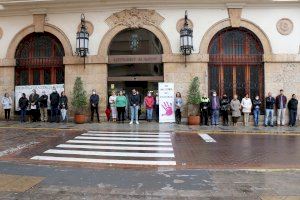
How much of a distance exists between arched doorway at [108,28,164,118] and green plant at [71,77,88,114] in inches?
58.3

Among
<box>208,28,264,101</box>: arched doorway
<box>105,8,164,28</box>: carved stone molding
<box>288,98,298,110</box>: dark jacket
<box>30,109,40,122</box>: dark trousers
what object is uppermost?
<box>105,8,164,28</box>: carved stone molding

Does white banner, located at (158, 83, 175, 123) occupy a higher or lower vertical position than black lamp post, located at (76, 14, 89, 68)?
lower

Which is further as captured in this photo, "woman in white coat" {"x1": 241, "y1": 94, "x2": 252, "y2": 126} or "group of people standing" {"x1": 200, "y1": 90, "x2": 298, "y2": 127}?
"woman in white coat" {"x1": 241, "y1": 94, "x2": 252, "y2": 126}

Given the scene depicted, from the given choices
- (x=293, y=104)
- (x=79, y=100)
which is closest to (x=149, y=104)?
(x=79, y=100)

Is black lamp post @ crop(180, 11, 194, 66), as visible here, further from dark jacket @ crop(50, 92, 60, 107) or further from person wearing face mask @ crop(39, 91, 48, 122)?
person wearing face mask @ crop(39, 91, 48, 122)

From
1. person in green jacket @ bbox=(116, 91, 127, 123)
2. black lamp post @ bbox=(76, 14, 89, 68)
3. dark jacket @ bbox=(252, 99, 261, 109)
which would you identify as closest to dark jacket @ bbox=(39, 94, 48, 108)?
black lamp post @ bbox=(76, 14, 89, 68)

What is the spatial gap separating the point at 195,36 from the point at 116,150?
10.6m

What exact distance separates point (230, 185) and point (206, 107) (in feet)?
39.9

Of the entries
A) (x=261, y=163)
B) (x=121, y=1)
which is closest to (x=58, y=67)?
(x=121, y=1)

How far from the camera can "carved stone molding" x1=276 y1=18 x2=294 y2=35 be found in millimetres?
20469

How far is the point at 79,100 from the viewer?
66.4 feet

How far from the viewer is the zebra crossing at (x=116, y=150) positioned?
401 inches

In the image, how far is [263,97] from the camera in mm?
20625

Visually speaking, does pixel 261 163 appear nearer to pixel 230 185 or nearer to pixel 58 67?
pixel 230 185
